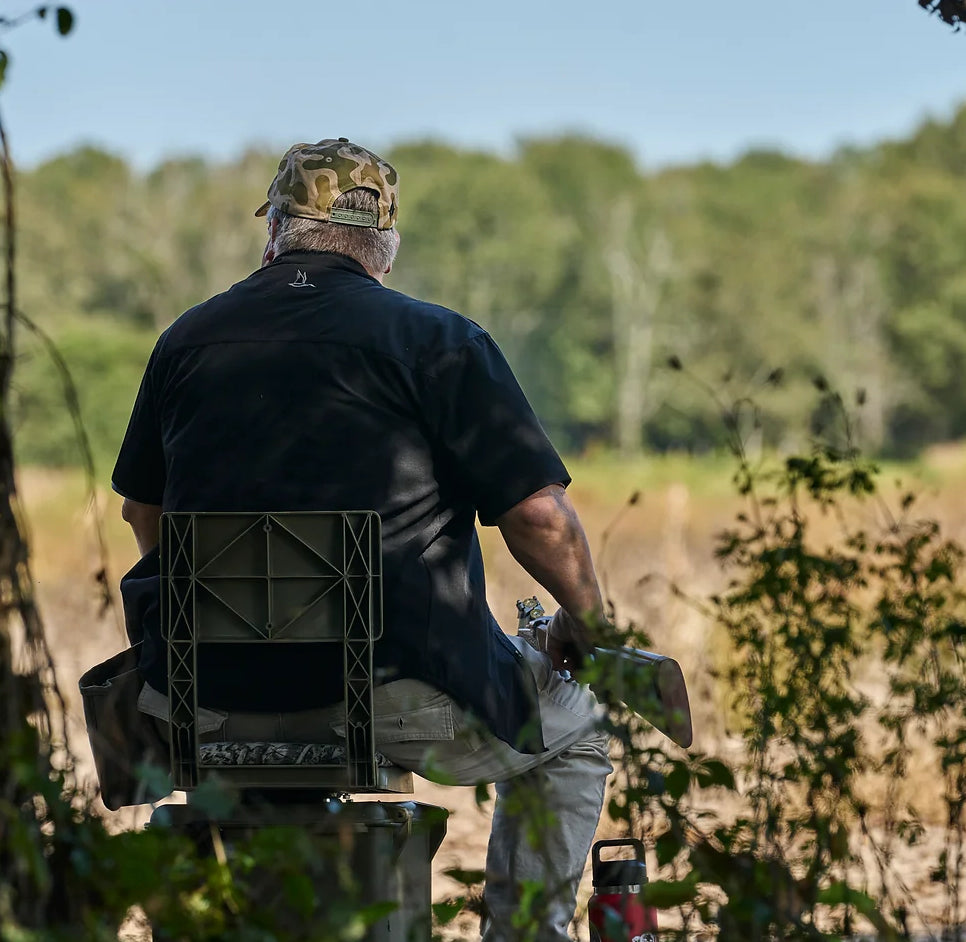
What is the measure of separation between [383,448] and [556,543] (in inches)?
15.3

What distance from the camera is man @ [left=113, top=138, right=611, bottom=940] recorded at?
3088 millimetres

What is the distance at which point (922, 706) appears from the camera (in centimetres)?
338

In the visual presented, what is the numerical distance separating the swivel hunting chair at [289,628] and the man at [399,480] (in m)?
0.12

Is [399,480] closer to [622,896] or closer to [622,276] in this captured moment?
[622,896]

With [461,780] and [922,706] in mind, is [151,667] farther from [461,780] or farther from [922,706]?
[922,706]

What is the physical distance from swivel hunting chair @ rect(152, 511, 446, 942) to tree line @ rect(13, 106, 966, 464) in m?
59.1

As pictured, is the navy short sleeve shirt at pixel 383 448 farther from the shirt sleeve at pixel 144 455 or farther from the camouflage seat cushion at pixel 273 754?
the shirt sleeve at pixel 144 455

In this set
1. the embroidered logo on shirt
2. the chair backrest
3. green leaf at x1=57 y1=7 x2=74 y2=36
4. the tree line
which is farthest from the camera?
the tree line

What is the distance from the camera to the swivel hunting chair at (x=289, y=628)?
2906 millimetres

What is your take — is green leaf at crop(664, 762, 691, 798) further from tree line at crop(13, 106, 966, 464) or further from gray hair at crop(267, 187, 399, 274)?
tree line at crop(13, 106, 966, 464)

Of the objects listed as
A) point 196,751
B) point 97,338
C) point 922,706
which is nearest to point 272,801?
point 196,751

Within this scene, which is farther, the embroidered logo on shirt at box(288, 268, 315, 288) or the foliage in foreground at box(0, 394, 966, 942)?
the embroidered logo on shirt at box(288, 268, 315, 288)

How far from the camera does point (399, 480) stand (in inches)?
123

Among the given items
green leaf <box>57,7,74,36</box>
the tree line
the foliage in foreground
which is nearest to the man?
the foliage in foreground
